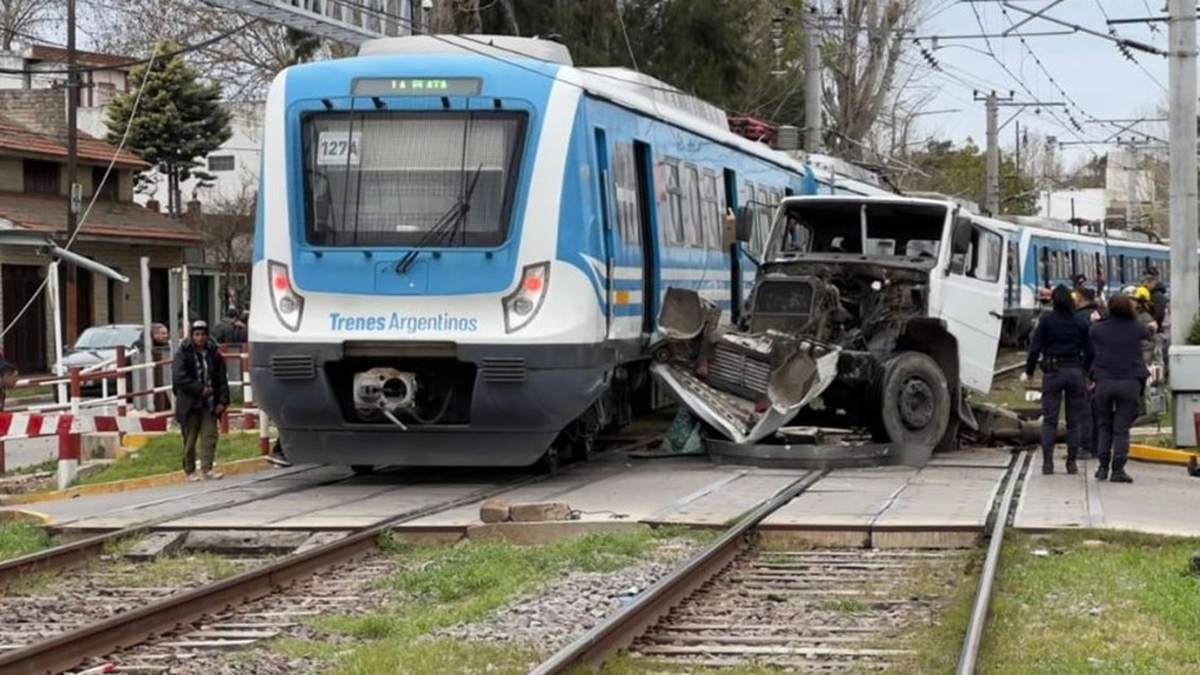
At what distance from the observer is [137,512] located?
559 inches

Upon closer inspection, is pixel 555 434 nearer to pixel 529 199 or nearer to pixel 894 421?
pixel 529 199

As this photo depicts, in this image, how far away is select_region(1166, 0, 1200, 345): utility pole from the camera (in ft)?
66.2

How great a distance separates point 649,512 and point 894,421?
4.72 meters

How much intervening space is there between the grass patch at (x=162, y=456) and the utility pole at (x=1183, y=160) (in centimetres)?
1002

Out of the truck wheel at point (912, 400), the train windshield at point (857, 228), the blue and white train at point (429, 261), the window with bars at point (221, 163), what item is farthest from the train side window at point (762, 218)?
the window with bars at point (221, 163)

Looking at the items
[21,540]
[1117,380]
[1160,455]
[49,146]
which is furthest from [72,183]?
[1117,380]

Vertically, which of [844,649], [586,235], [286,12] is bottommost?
[844,649]

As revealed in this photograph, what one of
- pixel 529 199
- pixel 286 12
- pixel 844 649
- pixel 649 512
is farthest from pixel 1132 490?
pixel 286 12

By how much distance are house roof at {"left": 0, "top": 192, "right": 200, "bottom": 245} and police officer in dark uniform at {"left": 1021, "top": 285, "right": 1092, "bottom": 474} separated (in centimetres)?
3060

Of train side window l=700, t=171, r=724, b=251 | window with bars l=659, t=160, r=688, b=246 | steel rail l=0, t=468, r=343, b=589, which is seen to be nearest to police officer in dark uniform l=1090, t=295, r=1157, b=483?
window with bars l=659, t=160, r=688, b=246

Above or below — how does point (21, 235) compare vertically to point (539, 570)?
above

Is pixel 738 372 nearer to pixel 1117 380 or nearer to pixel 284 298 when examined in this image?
pixel 1117 380

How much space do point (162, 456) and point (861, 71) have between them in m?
33.2

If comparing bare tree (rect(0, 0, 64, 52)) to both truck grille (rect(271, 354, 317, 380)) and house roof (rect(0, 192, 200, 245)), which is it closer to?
house roof (rect(0, 192, 200, 245))
